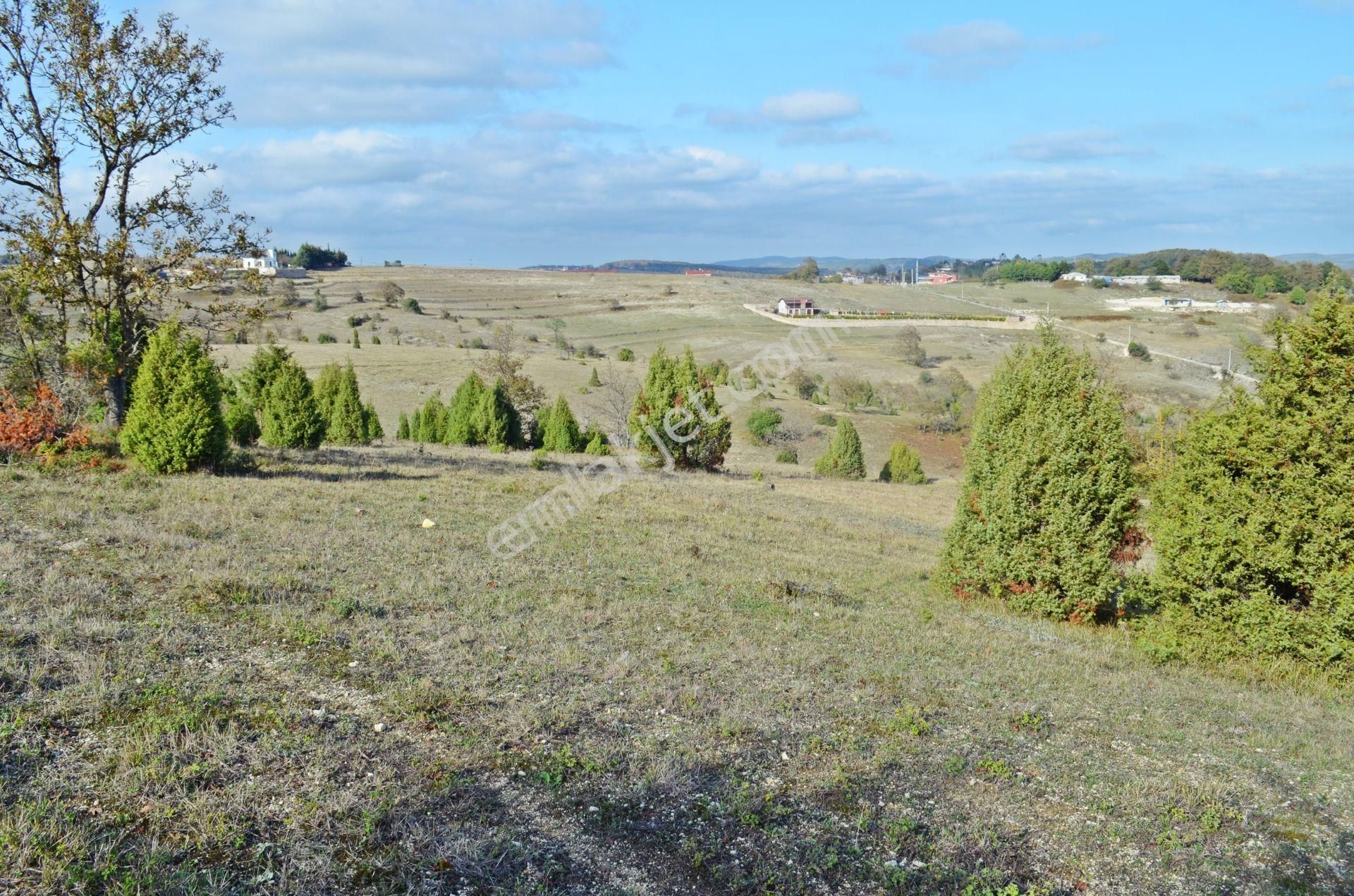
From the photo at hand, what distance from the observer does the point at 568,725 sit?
18.5 feet

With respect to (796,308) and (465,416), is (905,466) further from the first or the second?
(796,308)

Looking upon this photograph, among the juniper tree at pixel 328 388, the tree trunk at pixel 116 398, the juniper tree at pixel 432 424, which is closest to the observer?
the tree trunk at pixel 116 398

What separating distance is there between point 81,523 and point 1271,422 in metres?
13.7

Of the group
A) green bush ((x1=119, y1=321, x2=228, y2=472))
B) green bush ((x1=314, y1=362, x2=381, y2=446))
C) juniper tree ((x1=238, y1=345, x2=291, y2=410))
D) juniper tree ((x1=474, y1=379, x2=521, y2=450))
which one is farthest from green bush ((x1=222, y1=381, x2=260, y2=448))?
juniper tree ((x1=474, y1=379, x2=521, y2=450))

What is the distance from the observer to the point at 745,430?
4547cm

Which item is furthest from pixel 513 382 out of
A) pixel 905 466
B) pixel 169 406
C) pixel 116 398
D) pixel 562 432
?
pixel 169 406

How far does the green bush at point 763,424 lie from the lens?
43.9m

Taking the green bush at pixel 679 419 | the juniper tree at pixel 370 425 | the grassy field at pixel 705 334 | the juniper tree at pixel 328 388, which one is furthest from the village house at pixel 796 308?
the juniper tree at pixel 328 388

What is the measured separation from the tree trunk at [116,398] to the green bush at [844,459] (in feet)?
84.5

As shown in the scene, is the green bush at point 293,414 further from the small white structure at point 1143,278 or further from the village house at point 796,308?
the small white structure at point 1143,278

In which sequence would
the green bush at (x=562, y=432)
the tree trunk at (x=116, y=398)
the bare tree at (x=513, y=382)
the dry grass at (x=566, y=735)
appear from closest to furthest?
the dry grass at (x=566, y=735) → the tree trunk at (x=116, y=398) → the green bush at (x=562, y=432) → the bare tree at (x=513, y=382)

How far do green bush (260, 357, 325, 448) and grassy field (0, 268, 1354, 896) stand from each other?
7238 millimetres

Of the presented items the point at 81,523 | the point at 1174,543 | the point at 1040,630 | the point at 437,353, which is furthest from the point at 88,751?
the point at 437,353

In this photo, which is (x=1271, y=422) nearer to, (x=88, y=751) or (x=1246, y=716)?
(x=1246, y=716)
